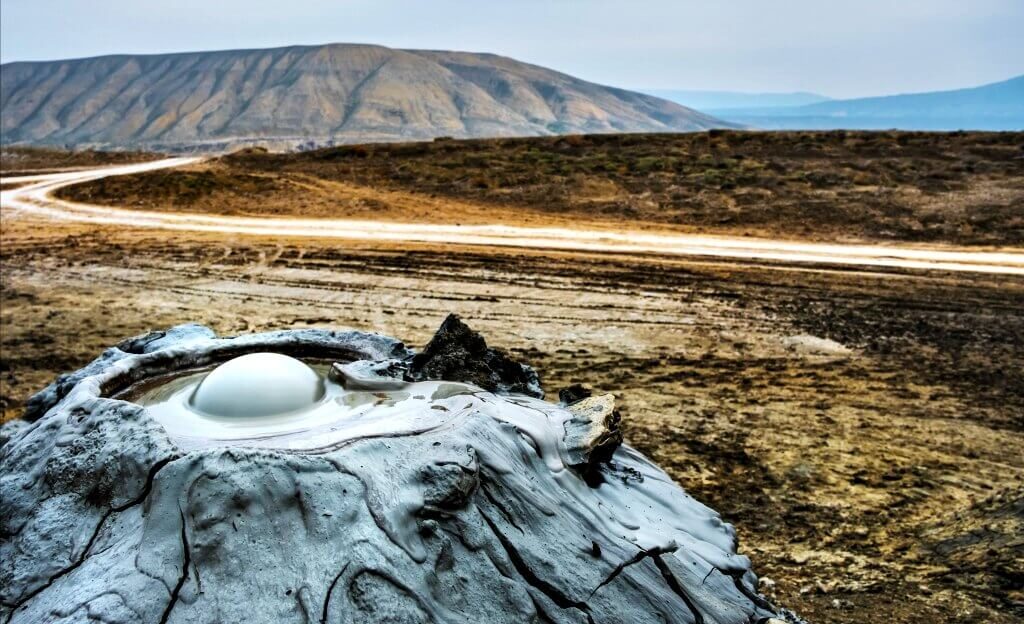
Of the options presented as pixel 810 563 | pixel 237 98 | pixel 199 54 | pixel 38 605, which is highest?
pixel 199 54

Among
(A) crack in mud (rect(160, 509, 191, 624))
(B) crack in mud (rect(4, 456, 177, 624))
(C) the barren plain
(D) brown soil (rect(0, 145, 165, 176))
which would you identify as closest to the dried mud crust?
(C) the barren plain

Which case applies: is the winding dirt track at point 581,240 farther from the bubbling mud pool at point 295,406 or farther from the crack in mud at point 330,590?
the crack in mud at point 330,590

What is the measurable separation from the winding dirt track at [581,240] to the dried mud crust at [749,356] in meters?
1.03

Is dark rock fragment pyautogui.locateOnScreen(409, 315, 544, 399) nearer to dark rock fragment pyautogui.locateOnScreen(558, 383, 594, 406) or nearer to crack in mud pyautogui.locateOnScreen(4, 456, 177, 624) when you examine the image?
dark rock fragment pyautogui.locateOnScreen(558, 383, 594, 406)

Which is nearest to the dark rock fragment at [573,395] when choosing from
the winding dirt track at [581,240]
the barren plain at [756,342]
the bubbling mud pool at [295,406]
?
the bubbling mud pool at [295,406]

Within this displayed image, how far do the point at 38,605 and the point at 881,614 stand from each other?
3.88 meters

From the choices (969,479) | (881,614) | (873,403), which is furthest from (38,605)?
(873,403)

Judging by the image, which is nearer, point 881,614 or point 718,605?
point 718,605

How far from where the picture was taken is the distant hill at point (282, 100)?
386 feet

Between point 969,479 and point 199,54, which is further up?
point 199,54

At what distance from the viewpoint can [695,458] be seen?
5.77 meters

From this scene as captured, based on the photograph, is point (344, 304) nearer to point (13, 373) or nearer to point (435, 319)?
point (435, 319)

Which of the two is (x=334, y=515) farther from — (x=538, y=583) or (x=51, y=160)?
(x=51, y=160)

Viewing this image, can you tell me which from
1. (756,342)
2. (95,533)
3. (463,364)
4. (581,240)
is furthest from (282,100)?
(95,533)
